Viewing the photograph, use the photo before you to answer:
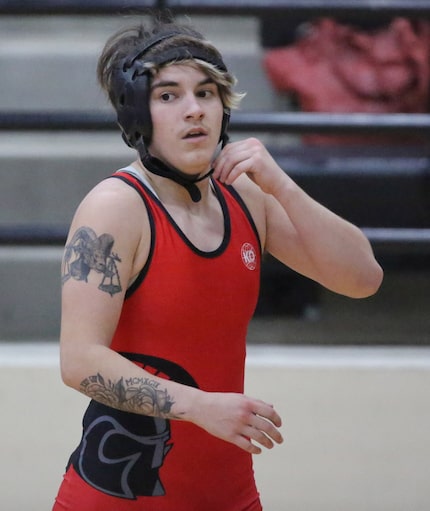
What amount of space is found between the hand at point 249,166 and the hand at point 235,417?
1.69 ft

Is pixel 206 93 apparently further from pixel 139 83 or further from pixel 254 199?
pixel 254 199

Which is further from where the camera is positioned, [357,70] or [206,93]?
[357,70]

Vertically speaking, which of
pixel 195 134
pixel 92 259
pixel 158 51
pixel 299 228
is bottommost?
pixel 92 259

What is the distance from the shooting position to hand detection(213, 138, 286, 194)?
221 centimetres

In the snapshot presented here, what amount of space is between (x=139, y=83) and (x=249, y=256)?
44 centimetres

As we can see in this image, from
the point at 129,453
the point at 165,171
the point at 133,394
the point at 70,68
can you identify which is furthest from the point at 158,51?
the point at 70,68

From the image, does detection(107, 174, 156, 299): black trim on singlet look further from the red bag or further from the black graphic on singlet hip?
the red bag

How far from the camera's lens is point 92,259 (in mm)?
2051

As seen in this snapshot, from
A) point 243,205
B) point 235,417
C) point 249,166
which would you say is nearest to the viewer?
point 235,417

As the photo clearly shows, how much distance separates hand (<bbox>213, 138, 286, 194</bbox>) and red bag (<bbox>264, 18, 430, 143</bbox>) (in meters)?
2.21

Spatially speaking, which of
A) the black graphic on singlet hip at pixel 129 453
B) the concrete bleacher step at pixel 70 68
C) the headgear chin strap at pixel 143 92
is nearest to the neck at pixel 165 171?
the headgear chin strap at pixel 143 92

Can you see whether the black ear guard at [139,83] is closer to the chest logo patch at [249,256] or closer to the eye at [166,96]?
the eye at [166,96]

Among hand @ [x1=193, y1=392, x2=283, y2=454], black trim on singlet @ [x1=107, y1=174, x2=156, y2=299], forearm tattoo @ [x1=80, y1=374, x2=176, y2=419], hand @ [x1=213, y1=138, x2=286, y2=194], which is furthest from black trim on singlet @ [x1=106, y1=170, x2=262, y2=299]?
hand @ [x1=193, y1=392, x2=283, y2=454]

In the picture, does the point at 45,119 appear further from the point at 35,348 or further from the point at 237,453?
the point at 237,453
